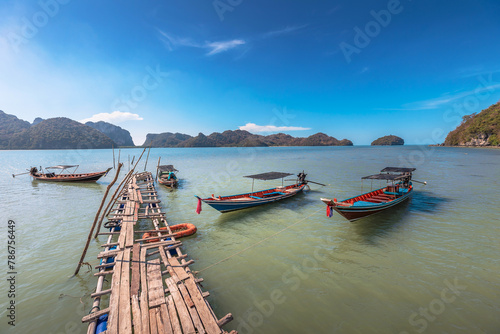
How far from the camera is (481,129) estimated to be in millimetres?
123750

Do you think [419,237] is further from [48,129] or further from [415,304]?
[48,129]

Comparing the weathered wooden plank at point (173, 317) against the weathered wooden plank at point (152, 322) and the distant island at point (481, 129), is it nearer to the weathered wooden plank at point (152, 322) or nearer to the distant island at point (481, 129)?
the weathered wooden plank at point (152, 322)

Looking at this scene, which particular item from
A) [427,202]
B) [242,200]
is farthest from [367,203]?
[427,202]

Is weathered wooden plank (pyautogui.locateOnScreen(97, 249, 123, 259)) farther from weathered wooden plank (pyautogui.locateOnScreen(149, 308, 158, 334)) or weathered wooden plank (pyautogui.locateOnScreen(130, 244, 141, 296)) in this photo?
weathered wooden plank (pyautogui.locateOnScreen(149, 308, 158, 334))

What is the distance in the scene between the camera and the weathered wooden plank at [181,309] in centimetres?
514

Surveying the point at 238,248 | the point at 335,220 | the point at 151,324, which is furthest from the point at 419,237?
the point at 151,324

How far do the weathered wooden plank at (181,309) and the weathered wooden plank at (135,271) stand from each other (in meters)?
1.04

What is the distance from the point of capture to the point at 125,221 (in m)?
12.3

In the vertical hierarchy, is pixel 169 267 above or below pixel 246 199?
below

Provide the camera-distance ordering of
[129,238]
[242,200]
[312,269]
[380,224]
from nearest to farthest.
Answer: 1. [312,269]
2. [129,238]
3. [380,224]
4. [242,200]

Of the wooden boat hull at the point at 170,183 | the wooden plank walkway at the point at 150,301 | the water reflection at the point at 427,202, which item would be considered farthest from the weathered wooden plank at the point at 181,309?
the wooden boat hull at the point at 170,183

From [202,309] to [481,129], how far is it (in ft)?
612

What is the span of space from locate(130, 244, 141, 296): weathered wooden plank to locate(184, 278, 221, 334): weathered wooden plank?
1.55m

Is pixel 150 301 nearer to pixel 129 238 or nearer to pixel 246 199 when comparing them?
pixel 129 238
